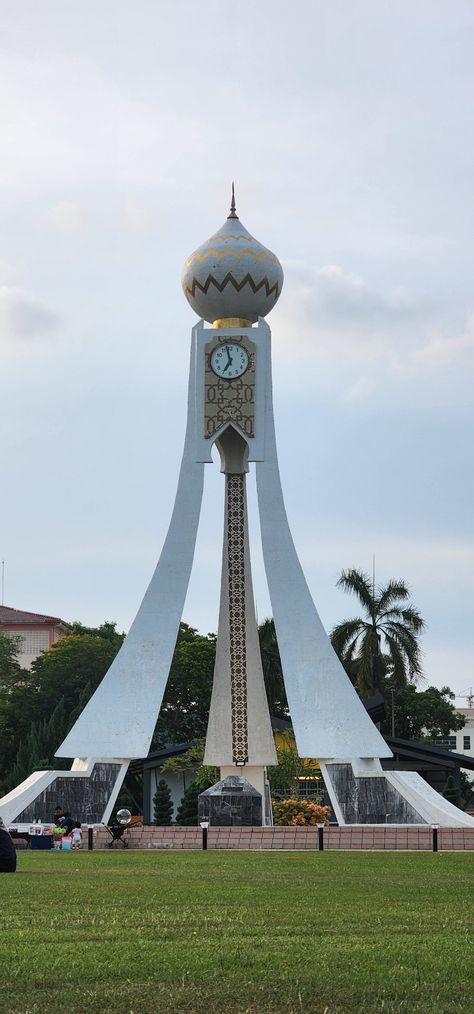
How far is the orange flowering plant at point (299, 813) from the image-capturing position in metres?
27.1

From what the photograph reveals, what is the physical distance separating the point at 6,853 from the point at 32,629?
2499 inches

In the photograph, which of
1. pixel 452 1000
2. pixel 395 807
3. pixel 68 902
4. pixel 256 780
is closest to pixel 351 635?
pixel 256 780

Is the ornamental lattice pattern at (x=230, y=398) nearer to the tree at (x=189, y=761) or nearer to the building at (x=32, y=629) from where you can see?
the tree at (x=189, y=761)

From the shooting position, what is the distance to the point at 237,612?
1158 inches

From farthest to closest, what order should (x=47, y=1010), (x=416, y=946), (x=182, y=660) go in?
(x=182, y=660) < (x=416, y=946) < (x=47, y=1010)

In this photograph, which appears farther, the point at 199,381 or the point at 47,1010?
the point at 199,381

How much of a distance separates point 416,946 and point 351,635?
32687 millimetres

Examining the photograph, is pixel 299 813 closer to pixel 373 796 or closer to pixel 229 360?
pixel 373 796

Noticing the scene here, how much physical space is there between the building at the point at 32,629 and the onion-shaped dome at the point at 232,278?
4634 cm

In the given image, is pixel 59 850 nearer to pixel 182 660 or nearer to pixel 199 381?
pixel 199 381

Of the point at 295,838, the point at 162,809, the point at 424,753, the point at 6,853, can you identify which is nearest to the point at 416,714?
the point at 424,753

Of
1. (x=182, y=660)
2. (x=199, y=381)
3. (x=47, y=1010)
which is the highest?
(x=199, y=381)

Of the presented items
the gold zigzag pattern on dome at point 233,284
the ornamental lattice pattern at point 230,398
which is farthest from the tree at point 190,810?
the gold zigzag pattern on dome at point 233,284

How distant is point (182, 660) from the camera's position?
150 ft
